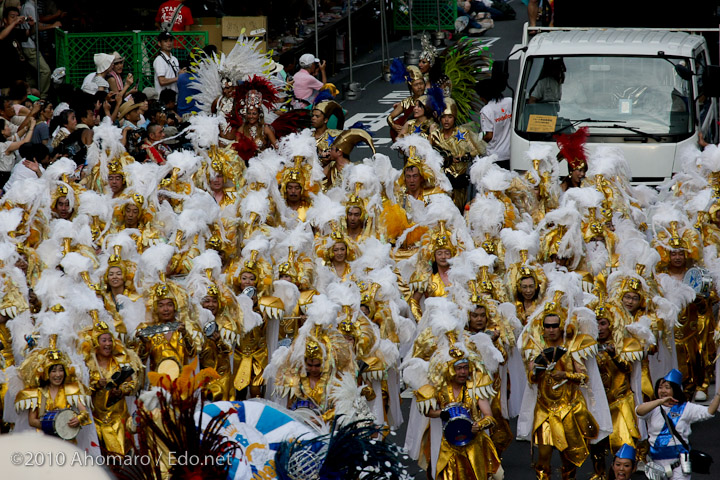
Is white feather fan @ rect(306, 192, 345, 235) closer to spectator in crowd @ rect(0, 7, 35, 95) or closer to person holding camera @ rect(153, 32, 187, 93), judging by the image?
person holding camera @ rect(153, 32, 187, 93)

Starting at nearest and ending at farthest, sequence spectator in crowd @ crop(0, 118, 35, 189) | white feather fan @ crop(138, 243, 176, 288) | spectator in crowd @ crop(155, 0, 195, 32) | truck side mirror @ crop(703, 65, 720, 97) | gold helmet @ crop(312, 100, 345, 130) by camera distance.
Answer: white feather fan @ crop(138, 243, 176, 288), spectator in crowd @ crop(0, 118, 35, 189), truck side mirror @ crop(703, 65, 720, 97), gold helmet @ crop(312, 100, 345, 130), spectator in crowd @ crop(155, 0, 195, 32)

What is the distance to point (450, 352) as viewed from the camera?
8859mm

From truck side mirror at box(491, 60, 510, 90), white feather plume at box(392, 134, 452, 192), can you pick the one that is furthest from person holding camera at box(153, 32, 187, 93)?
truck side mirror at box(491, 60, 510, 90)

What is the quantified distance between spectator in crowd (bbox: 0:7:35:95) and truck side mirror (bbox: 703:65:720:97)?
26.4 feet

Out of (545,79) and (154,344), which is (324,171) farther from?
(154,344)

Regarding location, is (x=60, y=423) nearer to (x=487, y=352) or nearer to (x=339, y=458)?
(x=487, y=352)

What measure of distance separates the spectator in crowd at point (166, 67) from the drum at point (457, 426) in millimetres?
8381

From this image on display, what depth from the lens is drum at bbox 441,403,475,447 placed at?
8.58 metres

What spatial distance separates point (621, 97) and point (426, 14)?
35.6ft

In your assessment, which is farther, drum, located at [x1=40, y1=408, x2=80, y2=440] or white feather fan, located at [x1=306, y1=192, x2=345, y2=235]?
white feather fan, located at [x1=306, y1=192, x2=345, y2=235]

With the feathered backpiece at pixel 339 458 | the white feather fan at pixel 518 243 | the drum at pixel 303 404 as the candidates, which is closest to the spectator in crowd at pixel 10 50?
the white feather fan at pixel 518 243

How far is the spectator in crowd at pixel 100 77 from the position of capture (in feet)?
49.8

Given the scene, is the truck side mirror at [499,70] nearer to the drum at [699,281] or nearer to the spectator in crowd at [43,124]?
the drum at [699,281]

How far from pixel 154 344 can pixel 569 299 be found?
129 inches
